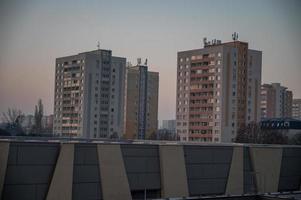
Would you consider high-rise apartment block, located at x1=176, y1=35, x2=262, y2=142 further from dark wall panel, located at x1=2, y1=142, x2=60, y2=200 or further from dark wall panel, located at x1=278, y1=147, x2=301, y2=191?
dark wall panel, located at x1=2, y1=142, x2=60, y2=200

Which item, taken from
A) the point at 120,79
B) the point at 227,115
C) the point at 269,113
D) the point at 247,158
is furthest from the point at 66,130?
the point at 247,158

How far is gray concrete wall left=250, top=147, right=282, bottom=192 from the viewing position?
23.7ft

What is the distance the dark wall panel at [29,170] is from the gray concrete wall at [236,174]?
263 cm

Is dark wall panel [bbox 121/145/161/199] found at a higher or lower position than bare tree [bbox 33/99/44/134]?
lower

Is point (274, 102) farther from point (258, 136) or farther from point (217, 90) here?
point (258, 136)

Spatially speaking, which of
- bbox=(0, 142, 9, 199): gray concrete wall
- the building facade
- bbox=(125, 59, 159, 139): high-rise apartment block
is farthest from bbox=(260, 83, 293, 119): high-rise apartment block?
bbox=(0, 142, 9, 199): gray concrete wall

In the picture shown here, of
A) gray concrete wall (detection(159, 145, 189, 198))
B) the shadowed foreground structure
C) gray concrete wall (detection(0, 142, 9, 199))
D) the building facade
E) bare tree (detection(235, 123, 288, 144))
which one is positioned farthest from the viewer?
the building facade

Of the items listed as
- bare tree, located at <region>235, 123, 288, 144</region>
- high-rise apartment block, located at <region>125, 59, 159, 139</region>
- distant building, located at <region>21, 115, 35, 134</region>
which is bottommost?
bare tree, located at <region>235, 123, 288, 144</region>

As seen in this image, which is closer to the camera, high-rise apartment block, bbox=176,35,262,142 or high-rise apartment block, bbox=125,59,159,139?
high-rise apartment block, bbox=176,35,262,142

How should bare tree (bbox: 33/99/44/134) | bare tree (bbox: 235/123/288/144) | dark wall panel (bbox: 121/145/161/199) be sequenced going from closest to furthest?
dark wall panel (bbox: 121/145/161/199) → bare tree (bbox: 235/123/288/144) → bare tree (bbox: 33/99/44/134)

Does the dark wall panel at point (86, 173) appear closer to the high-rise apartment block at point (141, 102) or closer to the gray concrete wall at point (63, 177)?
the gray concrete wall at point (63, 177)

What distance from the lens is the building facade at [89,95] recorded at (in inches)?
787

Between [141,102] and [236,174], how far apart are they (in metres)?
16.7

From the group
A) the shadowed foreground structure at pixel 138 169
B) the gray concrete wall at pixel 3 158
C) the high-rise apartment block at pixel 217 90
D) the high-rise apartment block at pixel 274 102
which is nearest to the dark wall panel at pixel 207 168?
the shadowed foreground structure at pixel 138 169
